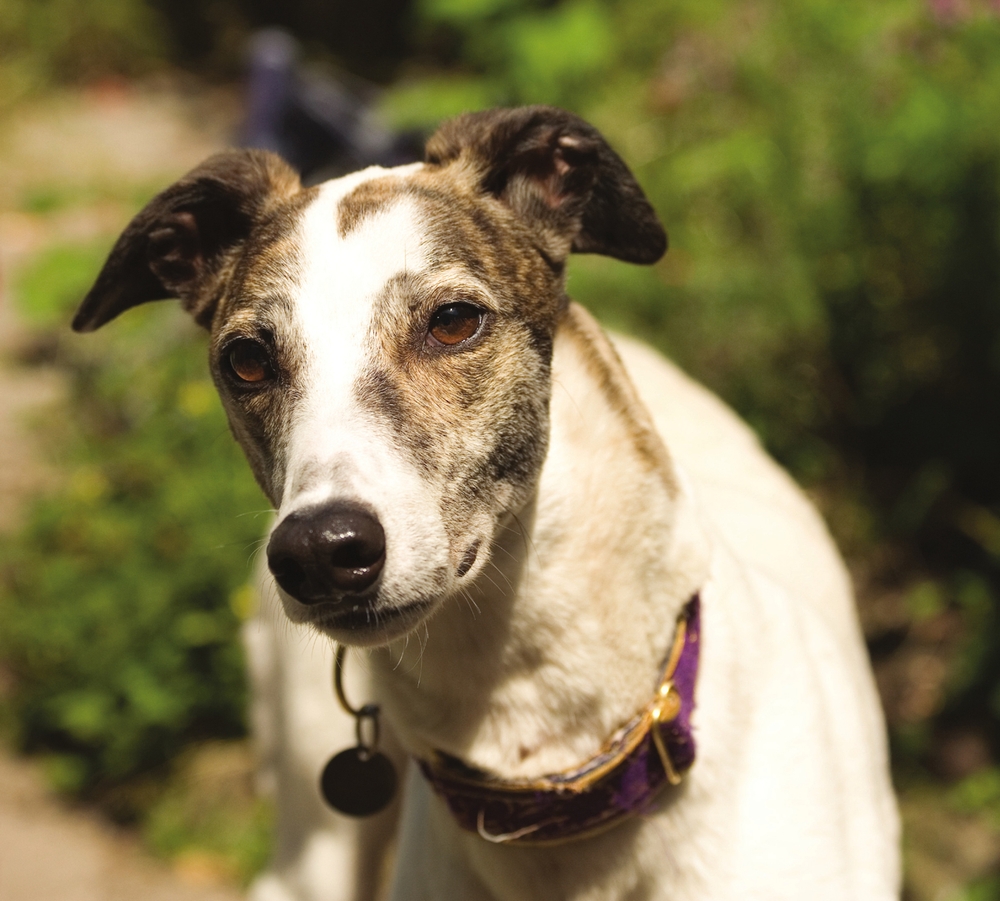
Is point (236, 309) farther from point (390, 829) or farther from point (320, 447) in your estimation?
point (390, 829)

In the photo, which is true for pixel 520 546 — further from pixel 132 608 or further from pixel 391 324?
pixel 132 608

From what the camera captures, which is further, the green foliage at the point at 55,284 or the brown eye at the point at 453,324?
the green foliage at the point at 55,284

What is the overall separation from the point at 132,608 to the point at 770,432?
268cm

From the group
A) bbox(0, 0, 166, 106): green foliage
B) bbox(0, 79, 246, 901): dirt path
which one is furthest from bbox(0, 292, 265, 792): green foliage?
bbox(0, 0, 166, 106): green foliage

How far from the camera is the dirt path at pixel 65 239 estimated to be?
4039 millimetres

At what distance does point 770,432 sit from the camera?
4629mm

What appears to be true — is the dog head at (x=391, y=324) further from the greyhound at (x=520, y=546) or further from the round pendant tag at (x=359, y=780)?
the round pendant tag at (x=359, y=780)

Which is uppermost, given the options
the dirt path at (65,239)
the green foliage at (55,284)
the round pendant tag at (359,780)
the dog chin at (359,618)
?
the dog chin at (359,618)

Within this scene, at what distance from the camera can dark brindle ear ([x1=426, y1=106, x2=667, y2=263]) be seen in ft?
7.56

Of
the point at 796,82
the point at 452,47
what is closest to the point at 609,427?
the point at 796,82

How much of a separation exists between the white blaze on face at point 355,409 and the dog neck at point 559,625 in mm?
281

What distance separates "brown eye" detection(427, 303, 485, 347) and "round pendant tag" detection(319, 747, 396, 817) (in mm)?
921

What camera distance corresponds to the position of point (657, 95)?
20.2 ft

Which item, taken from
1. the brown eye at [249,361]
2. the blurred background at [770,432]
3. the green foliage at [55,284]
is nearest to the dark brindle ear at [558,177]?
the brown eye at [249,361]
